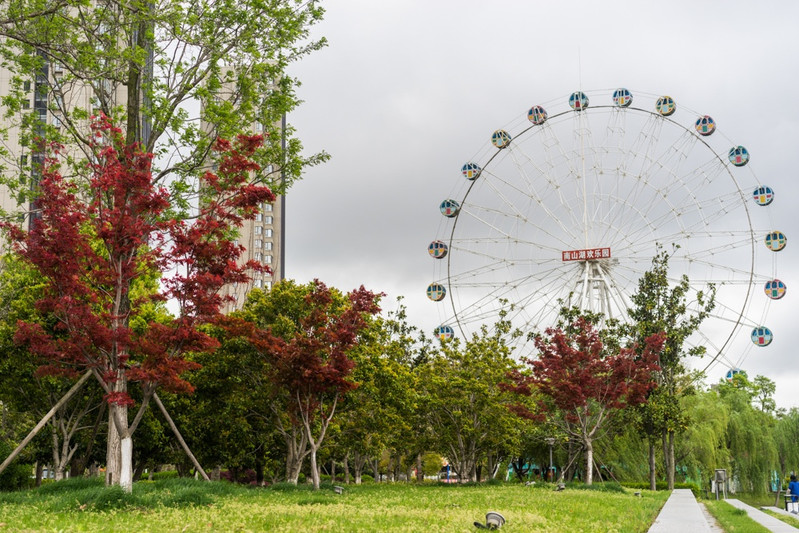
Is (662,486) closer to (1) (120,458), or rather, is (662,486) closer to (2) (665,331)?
(2) (665,331)

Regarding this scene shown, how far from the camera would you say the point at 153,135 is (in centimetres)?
1700

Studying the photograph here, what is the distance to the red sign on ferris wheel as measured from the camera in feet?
117

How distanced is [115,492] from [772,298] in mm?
31191

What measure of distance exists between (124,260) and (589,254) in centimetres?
2486

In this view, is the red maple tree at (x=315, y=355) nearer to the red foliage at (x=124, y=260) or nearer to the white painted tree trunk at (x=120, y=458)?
the red foliage at (x=124, y=260)

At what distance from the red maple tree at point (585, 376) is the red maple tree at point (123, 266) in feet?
51.4

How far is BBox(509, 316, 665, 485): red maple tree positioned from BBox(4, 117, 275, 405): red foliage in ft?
51.5

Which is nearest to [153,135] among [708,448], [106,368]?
[106,368]

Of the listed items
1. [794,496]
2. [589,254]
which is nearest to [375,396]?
[794,496]

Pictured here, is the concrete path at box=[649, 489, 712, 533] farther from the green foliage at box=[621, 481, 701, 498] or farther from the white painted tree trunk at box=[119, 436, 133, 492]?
the green foliage at box=[621, 481, 701, 498]

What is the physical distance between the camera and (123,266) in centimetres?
1516

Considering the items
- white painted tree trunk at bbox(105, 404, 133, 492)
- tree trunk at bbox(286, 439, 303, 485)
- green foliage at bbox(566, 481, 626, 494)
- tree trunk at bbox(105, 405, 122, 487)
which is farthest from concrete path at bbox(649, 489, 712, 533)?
green foliage at bbox(566, 481, 626, 494)

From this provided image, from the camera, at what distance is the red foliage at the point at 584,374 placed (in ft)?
91.8

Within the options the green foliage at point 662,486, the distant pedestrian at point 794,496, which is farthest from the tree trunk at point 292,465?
the green foliage at point 662,486
